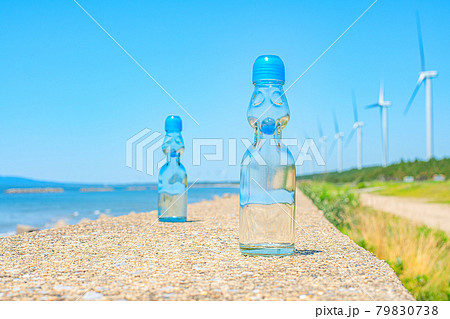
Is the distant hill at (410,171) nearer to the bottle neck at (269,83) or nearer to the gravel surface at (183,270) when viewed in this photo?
the gravel surface at (183,270)

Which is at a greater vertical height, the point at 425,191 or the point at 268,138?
the point at 268,138

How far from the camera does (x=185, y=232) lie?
16.0 feet

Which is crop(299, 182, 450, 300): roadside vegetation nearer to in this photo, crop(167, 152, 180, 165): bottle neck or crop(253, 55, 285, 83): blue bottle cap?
crop(167, 152, 180, 165): bottle neck

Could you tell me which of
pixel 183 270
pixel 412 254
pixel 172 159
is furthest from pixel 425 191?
pixel 183 270

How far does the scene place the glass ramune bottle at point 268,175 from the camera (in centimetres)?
326

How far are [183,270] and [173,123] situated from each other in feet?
10.7

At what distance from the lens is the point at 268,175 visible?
3.26 metres

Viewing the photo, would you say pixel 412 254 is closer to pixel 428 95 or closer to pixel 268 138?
pixel 268 138

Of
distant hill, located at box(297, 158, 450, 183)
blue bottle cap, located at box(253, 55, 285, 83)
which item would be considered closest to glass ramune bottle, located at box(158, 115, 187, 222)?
blue bottle cap, located at box(253, 55, 285, 83)

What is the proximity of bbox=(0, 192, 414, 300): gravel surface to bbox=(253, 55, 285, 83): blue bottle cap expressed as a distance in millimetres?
1342

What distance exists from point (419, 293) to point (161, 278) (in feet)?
15.2

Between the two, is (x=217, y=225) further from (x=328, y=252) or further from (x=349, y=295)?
(x=349, y=295)
